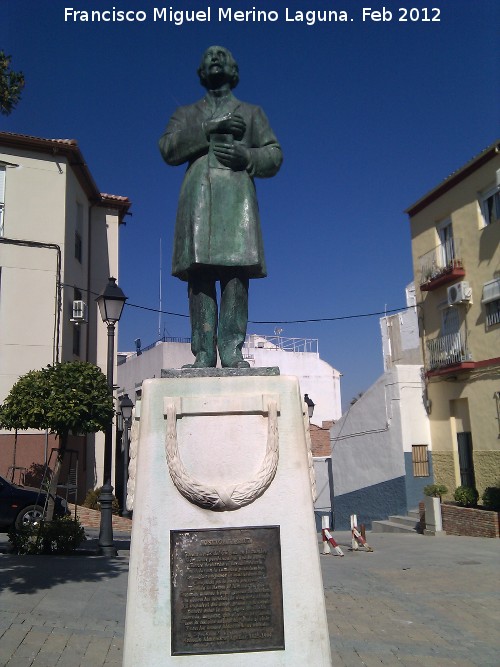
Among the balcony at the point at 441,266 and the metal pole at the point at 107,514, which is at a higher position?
the balcony at the point at 441,266

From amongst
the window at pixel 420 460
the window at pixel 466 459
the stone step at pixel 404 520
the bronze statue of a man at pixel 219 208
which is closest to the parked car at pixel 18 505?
the bronze statue of a man at pixel 219 208

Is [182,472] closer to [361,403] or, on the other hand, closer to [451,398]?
[451,398]

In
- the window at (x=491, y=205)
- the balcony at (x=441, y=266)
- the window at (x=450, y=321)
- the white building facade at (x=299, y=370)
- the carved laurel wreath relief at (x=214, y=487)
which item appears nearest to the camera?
the carved laurel wreath relief at (x=214, y=487)

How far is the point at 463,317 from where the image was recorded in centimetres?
1873

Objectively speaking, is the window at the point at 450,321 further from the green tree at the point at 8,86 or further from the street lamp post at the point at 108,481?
the green tree at the point at 8,86

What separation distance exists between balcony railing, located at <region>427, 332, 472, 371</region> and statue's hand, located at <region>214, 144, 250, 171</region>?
49.4 ft

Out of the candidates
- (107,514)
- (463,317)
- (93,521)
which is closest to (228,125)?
(107,514)

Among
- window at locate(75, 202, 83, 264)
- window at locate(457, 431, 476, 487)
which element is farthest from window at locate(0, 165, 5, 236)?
window at locate(457, 431, 476, 487)

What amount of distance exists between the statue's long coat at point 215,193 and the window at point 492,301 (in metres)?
14.0

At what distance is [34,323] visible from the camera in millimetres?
17484

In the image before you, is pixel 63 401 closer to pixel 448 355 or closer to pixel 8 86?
pixel 8 86

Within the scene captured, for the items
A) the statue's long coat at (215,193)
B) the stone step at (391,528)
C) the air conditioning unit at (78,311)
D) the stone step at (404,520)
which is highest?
the air conditioning unit at (78,311)

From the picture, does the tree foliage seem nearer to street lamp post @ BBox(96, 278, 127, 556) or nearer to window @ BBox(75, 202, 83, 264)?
street lamp post @ BBox(96, 278, 127, 556)

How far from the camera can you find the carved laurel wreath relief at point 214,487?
3.61m
